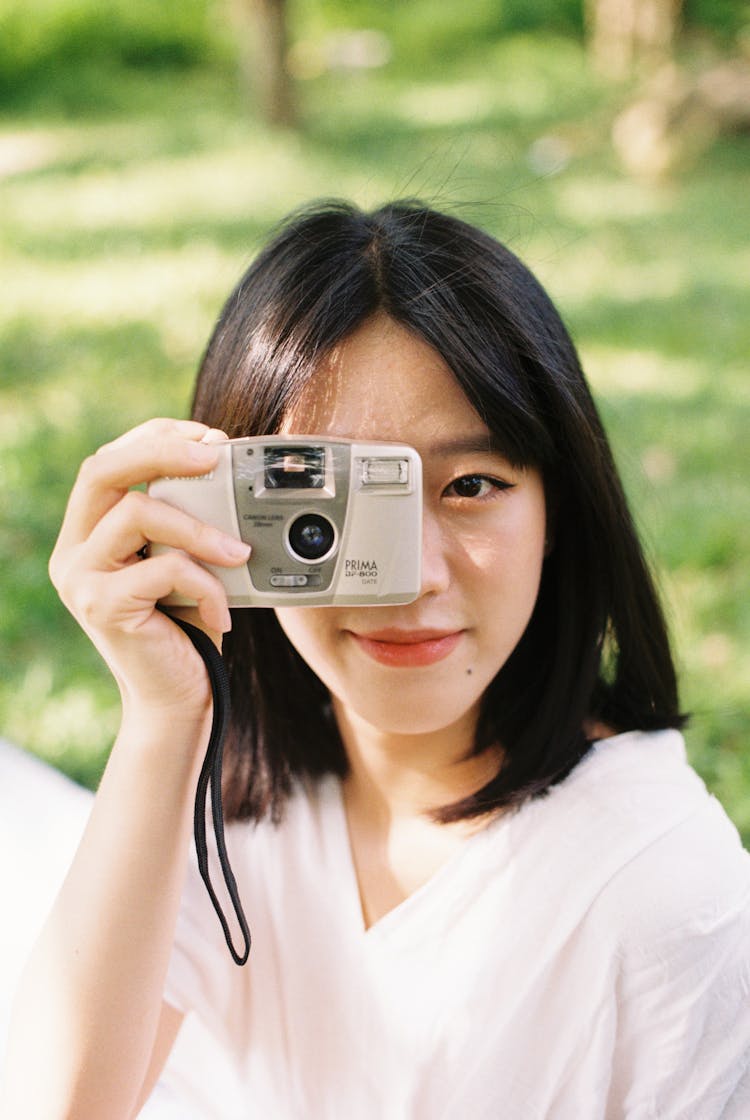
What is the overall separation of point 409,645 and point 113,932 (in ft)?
1.53

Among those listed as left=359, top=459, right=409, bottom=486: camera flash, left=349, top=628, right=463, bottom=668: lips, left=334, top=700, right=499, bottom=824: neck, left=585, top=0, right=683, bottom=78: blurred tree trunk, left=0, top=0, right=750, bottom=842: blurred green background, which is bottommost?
left=334, top=700, right=499, bottom=824: neck

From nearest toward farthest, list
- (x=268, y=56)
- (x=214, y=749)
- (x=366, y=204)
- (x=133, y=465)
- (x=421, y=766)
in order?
(x=133, y=465) < (x=214, y=749) < (x=421, y=766) < (x=366, y=204) < (x=268, y=56)

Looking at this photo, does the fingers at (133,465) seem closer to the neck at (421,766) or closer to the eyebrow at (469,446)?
the eyebrow at (469,446)

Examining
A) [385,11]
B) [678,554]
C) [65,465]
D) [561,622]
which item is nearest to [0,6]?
[385,11]

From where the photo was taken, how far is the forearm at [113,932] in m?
1.39

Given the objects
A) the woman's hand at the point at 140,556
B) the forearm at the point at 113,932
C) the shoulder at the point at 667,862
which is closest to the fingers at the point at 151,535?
the woman's hand at the point at 140,556

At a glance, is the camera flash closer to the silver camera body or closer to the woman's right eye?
the silver camera body

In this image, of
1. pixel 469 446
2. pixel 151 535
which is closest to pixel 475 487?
pixel 469 446

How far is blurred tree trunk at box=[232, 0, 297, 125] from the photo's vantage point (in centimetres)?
791

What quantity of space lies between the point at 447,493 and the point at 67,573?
0.44 meters

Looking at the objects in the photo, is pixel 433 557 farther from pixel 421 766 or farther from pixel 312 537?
pixel 421 766

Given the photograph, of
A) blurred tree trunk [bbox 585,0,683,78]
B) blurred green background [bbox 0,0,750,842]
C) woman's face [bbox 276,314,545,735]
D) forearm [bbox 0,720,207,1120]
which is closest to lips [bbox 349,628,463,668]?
woman's face [bbox 276,314,545,735]

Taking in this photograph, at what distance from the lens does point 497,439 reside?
1.43 metres

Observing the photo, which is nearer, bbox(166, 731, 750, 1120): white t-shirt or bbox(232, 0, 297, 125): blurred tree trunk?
bbox(166, 731, 750, 1120): white t-shirt
